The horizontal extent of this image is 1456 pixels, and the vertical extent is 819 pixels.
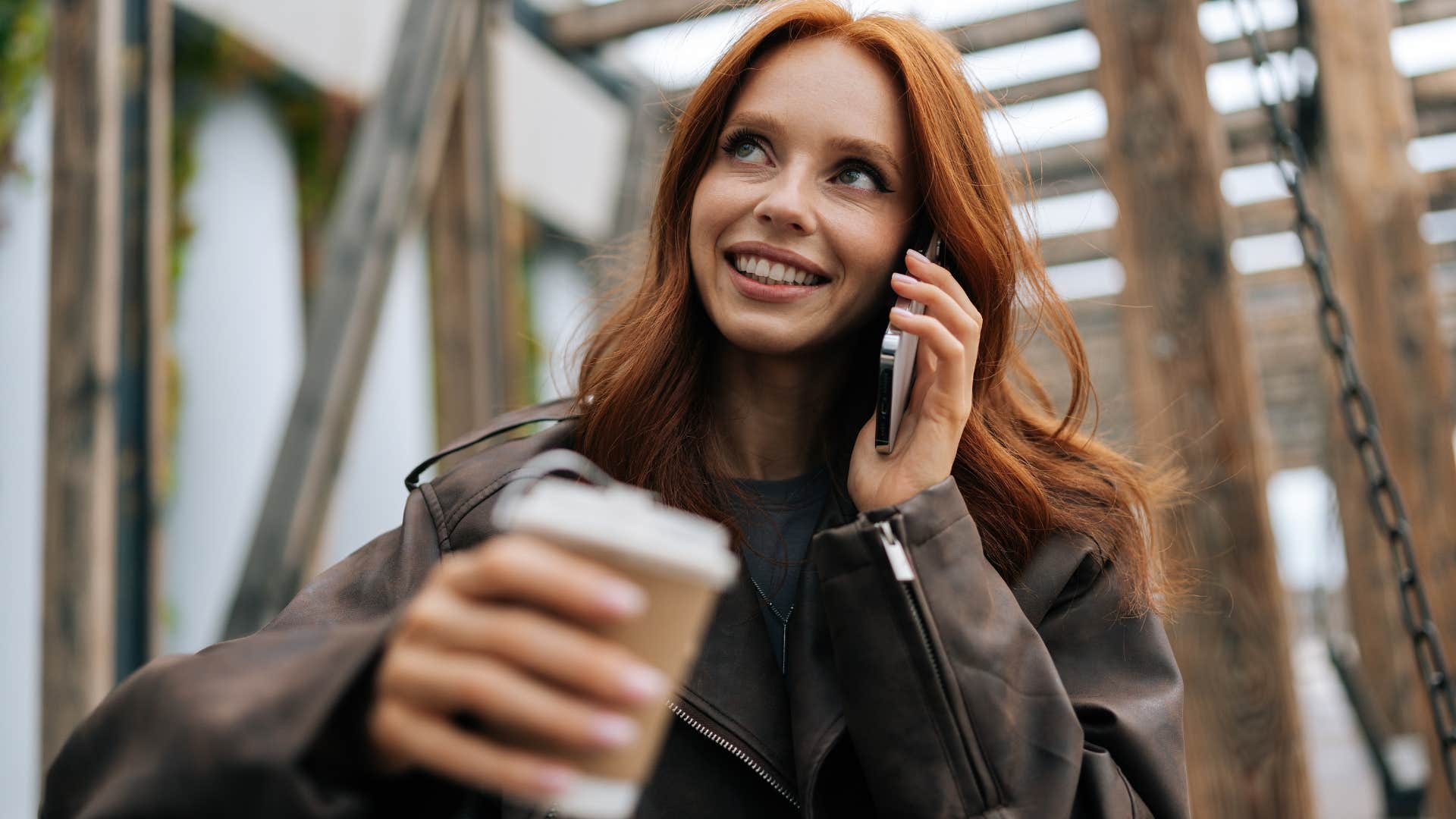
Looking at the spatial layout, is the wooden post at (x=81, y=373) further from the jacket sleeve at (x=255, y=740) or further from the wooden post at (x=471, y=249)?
the jacket sleeve at (x=255, y=740)

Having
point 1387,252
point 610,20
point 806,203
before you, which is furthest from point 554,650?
point 610,20

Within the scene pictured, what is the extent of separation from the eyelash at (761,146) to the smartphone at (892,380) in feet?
0.69

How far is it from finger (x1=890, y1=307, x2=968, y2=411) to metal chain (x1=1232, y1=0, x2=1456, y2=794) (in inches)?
36.6

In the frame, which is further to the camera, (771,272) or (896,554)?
(771,272)

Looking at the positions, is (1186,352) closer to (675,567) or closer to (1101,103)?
(1101,103)

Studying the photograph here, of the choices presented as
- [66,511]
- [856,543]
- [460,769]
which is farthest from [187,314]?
[460,769]

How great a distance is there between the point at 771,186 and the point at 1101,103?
1.59 meters

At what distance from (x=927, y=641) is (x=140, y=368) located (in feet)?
7.52

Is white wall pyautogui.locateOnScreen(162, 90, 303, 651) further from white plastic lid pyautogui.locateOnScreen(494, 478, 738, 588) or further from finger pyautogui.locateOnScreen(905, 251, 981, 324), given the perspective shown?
white plastic lid pyautogui.locateOnScreen(494, 478, 738, 588)

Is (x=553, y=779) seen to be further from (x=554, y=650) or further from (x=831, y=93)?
(x=831, y=93)

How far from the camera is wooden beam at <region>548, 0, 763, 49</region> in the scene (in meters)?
4.90

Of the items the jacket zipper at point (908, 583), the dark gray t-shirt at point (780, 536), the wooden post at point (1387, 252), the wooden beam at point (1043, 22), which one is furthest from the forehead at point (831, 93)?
the wooden beam at point (1043, 22)

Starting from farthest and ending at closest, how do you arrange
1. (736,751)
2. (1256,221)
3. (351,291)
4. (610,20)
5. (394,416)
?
(1256,221), (394,416), (610,20), (351,291), (736,751)

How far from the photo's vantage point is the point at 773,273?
1770 mm
